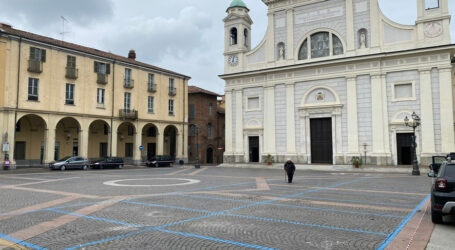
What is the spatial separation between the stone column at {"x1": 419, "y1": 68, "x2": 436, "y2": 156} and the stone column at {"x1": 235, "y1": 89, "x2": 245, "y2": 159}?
56.8 feet

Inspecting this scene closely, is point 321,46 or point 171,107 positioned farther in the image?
point 171,107

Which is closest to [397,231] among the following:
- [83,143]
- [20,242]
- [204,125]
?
[20,242]

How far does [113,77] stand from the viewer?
34.7m

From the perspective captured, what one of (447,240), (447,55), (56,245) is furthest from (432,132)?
(56,245)

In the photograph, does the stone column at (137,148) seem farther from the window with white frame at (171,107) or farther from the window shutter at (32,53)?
the window shutter at (32,53)

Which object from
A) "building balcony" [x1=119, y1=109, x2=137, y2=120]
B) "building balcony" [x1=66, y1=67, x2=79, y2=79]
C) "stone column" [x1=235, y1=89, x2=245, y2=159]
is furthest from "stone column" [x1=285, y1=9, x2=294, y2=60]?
"building balcony" [x1=66, y1=67, x2=79, y2=79]

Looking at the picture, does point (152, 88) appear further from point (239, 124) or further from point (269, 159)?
point (269, 159)

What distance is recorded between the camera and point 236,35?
127 ft

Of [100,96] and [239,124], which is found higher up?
[100,96]

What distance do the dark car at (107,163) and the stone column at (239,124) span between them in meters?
12.5

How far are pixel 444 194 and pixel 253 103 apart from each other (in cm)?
2987

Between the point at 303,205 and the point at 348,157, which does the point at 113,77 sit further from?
the point at 303,205

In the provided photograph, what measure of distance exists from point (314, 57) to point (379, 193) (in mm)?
22784

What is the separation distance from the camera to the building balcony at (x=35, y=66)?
28109 millimetres
